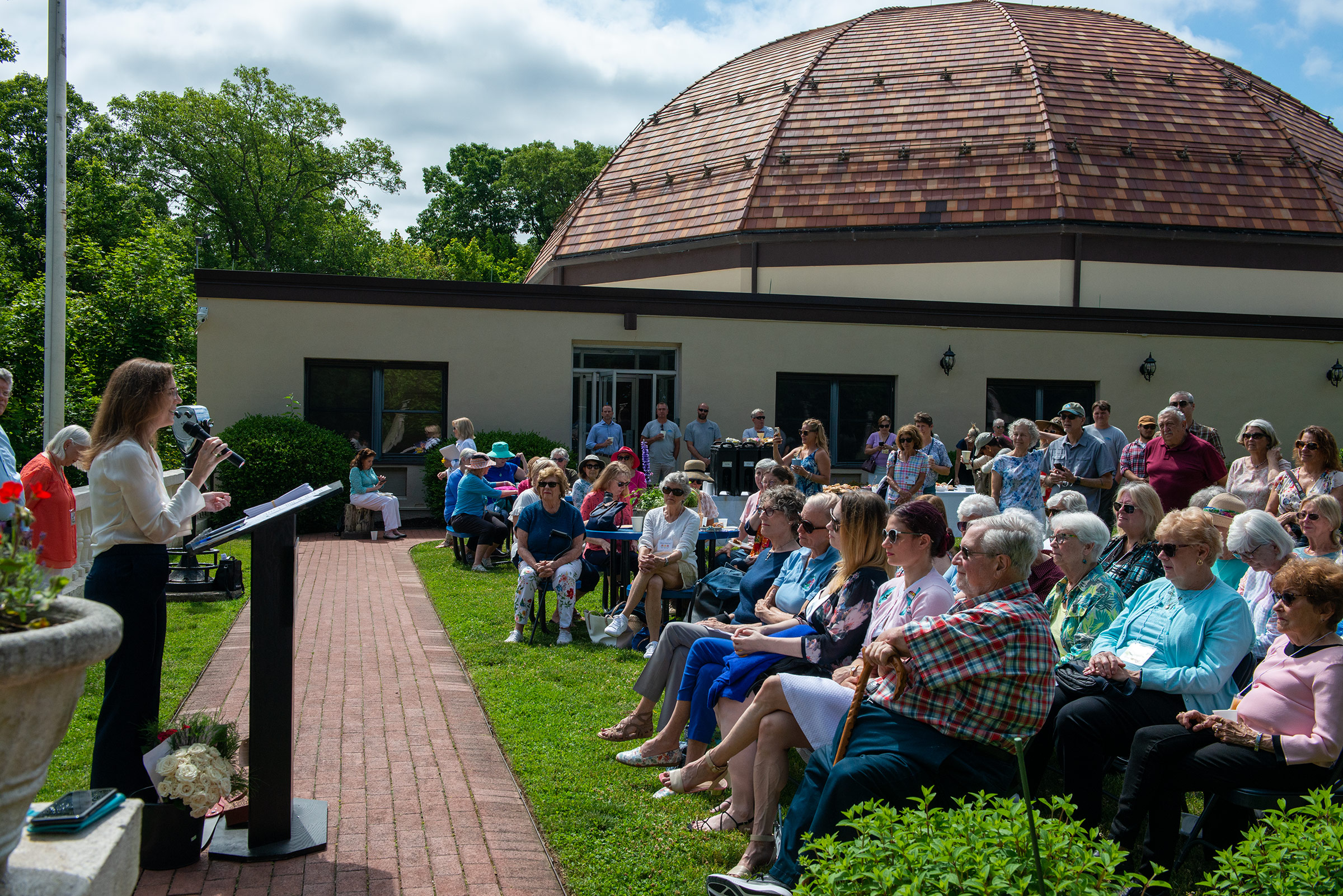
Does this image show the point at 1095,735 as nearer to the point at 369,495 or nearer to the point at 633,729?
the point at 633,729

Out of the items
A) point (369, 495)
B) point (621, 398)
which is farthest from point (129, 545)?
point (621, 398)

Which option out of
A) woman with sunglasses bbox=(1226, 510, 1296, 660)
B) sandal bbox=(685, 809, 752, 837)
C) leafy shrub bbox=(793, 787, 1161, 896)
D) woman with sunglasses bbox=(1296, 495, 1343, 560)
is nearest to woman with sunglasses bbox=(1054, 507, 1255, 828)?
woman with sunglasses bbox=(1226, 510, 1296, 660)

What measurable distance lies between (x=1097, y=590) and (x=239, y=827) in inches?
160

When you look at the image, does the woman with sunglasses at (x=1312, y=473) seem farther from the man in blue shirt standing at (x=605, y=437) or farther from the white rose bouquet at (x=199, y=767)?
the man in blue shirt standing at (x=605, y=437)

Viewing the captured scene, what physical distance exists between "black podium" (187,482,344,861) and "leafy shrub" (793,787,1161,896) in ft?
7.96

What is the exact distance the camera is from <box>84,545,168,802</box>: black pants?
3840 mm

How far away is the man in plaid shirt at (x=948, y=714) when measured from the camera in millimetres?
3449

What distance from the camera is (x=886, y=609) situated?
4.42 metres

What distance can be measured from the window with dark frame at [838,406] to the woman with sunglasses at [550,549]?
9.70m

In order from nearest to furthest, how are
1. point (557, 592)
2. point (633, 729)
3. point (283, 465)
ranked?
point (633, 729)
point (557, 592)
point (283, 465)

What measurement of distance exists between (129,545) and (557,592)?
462 centimetres

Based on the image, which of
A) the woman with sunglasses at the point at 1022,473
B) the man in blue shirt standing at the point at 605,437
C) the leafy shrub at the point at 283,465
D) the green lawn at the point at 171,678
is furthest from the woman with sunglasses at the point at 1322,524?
the leafy shrub at the point at 283,465

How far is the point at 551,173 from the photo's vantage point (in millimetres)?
55969

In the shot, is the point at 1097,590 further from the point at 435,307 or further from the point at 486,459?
the point at 435,307
